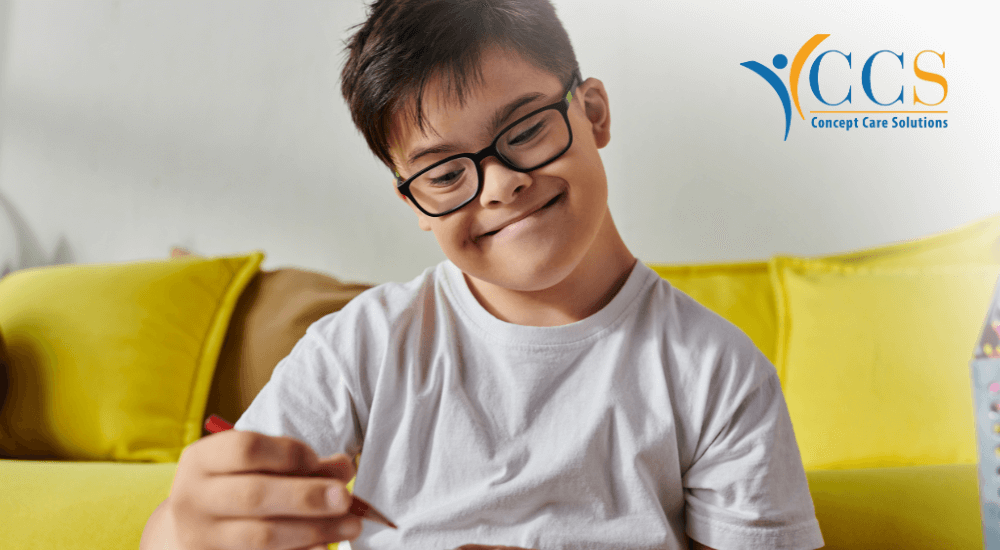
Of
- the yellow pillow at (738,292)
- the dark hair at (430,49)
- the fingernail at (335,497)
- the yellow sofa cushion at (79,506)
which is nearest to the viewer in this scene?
the fingernail at (335,497)

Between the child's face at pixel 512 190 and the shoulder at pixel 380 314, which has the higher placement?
the child's face at pixel 512 190

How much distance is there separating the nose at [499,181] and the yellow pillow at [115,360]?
62 cm

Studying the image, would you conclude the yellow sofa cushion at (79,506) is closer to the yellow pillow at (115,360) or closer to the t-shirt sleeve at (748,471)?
the yellow pillow at (115,360)

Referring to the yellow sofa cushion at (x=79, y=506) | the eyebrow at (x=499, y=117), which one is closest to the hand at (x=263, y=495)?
the eyebrow at (x=499, y=117)

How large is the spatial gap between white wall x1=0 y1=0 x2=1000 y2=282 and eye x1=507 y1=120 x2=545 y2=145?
0.33 m

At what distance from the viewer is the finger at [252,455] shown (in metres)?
0.33

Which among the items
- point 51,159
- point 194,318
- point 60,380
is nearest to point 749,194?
point 194,318

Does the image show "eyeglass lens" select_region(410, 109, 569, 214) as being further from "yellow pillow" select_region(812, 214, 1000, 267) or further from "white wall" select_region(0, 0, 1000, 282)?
"yellow pillow" select_region(812, 214, 1000, 267)

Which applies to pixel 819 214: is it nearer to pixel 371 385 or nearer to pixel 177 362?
pixel 371 385

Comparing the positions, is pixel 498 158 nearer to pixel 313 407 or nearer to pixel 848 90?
pixel 313 407

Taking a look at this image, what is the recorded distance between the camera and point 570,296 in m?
0.50

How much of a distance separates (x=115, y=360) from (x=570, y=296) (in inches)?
26.9

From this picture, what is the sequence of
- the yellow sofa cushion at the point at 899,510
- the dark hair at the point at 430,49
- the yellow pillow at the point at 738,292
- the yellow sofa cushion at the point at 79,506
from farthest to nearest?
1. the yellow pillow at the point at 738,292
2. the yellow sofa cushion at the point at 79,506
3. the yellow sofa cushion at the point at 899,510
4. the dark hair at the point at 430,49

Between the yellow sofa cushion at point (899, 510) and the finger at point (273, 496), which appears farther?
the yellow sofa cushion at point (899, 510)
